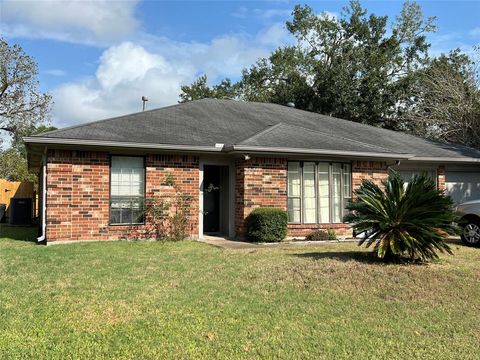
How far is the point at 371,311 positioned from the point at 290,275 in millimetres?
1760

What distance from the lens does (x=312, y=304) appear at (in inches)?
241

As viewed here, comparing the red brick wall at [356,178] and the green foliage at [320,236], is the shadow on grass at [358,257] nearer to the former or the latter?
the green foliage at [320,236]

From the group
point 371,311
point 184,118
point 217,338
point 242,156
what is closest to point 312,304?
point 371,311

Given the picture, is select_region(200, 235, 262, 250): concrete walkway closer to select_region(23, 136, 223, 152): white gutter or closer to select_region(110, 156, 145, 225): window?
select_region(110, 156, 145, 225): window

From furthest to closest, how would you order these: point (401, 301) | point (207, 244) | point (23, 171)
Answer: point (23, 171), point (207, 244), point (401, 301)

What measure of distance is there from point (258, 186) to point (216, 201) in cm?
235

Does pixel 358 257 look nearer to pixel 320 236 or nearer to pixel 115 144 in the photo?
pixel 320 236

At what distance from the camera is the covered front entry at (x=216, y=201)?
1478 cm

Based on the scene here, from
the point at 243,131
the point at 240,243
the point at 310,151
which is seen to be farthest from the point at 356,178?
the point at 240,243

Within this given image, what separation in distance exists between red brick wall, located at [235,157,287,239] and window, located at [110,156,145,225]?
8.68ft

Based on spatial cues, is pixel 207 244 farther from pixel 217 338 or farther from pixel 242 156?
pixel 217 338

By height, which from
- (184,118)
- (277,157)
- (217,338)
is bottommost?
(217,338)

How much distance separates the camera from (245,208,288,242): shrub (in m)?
12.7

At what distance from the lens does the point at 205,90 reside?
43.4 m
